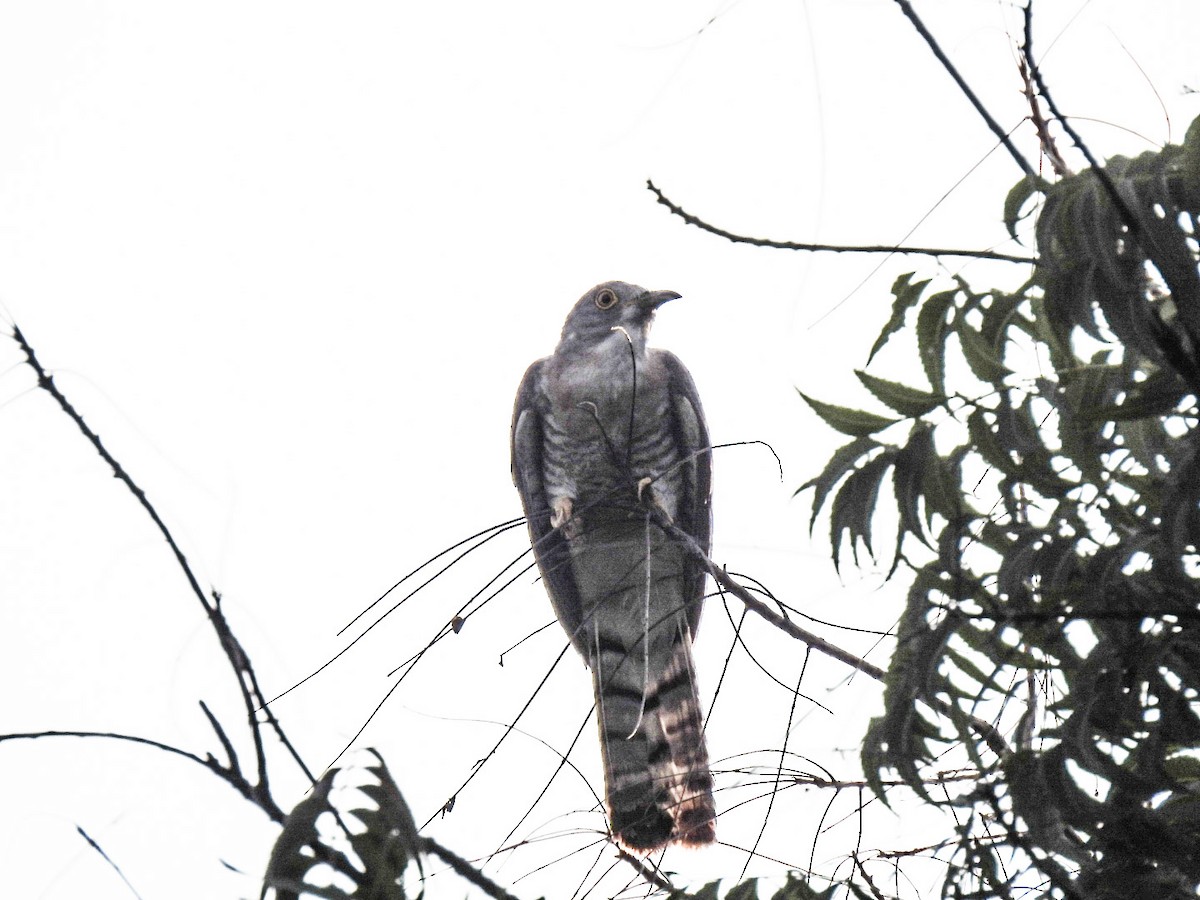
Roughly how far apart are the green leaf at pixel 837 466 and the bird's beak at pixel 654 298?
4.27 metres

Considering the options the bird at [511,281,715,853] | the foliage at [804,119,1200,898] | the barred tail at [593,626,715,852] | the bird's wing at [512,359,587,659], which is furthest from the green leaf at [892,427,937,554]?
the bird's wing at [512,359,587,659]

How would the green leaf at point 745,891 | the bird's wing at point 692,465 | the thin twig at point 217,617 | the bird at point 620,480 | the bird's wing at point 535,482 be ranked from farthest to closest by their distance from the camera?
the bird's wing at point 535,482
the bird's wing at point 692,465
the bird at point 620,480
the green leaf at point 745,891
the thin twig at point 217,617

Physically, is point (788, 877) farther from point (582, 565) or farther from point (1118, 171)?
point (582, 565)

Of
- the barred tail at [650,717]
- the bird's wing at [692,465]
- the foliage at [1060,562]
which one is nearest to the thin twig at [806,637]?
the foliage at [1060,562]

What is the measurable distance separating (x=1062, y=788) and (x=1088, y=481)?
519 millimetres

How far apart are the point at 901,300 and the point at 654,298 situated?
4320 millimetres

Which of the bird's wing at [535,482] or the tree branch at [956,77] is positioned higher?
the bird's wing at [535,482]

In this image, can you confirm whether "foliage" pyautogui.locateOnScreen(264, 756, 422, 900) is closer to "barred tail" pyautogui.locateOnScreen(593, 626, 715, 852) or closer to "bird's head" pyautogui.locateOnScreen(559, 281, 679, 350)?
"barred tail" pyautogui.locateOnScreen(593, 626, 715, 852)

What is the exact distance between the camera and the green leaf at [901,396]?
2.33 meters

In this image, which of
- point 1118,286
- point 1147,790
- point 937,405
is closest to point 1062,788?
point 1147,790

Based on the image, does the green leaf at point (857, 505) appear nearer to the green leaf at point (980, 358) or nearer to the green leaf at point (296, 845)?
the green leaf at point (980, 358)

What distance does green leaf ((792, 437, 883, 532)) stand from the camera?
7.90 feet

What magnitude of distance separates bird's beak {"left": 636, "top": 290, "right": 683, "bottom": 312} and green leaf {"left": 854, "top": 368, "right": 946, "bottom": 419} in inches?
170

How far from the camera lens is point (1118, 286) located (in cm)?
198
